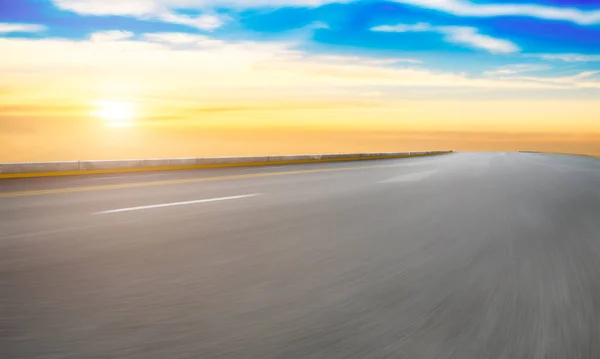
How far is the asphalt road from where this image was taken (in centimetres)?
297

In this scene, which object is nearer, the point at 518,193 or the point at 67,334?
the point at 67,334

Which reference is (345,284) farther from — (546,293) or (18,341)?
(18,341)

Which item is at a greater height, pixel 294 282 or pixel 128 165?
pixel 128 165

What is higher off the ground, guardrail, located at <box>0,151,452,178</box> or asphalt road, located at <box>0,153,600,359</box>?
guardrail, located at <box>0,151,452,178</box>

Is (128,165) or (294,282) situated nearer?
(294,282)

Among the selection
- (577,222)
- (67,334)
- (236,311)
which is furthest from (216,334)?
(577,222)

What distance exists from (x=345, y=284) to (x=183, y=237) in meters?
2.28

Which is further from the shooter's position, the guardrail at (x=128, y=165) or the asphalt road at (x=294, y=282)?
the guardrail at (x=128, y=165)

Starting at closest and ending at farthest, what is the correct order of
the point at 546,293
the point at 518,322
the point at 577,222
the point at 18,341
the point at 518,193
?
the point at 18,341
the point at 518,322
the point at 546,293
the point at 577,222
the point at 518,193

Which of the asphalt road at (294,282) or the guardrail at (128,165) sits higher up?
the guardrail at (128,165)

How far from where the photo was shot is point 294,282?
412cm

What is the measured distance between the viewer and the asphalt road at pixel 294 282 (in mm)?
2971

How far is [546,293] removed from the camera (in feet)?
13.4

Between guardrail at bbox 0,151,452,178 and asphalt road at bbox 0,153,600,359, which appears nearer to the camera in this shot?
asphalt road at bbox 0,153,600,359
